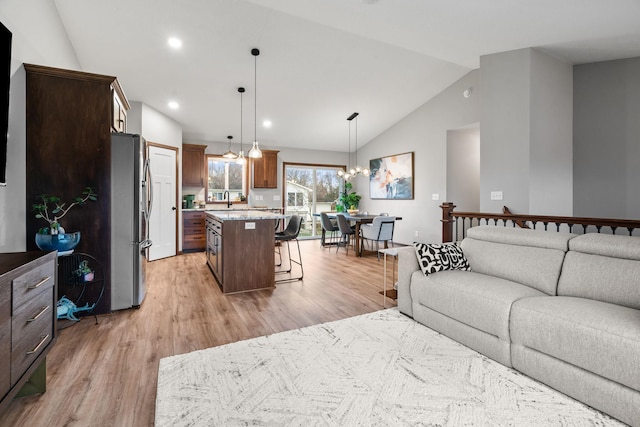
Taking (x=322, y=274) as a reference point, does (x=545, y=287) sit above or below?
above

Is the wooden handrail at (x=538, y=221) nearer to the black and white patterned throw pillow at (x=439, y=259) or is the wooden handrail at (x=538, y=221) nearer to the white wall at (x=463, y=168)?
the black and white patterned throw pillow at (x=439, y=259)

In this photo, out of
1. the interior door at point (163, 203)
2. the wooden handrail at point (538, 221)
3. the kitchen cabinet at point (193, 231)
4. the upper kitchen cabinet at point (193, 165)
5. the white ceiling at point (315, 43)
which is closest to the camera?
the wooden handrail at point (538, 221)

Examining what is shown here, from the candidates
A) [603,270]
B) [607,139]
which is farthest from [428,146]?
[603,270]

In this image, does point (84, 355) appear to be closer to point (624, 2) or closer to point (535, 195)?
point (535, 195)

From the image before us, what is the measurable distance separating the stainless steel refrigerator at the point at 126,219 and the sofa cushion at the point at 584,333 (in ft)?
10.8

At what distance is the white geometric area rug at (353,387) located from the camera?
1.57 metres

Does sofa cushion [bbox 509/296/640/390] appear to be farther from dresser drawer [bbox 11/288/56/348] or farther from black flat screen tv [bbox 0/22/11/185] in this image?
black flat screen tv [bbox 0/22/11/185]

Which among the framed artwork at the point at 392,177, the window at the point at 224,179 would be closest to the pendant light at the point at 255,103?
the window at the point at 224,179

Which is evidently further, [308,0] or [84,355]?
[308,0]

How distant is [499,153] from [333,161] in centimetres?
510

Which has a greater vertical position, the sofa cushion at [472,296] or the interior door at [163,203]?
the interior door at [163,203]

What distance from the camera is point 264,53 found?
14.5 ft

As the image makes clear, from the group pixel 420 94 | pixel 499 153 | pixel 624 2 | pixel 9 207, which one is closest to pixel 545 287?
pixel 499 153

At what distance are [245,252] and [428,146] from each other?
14.7ft
